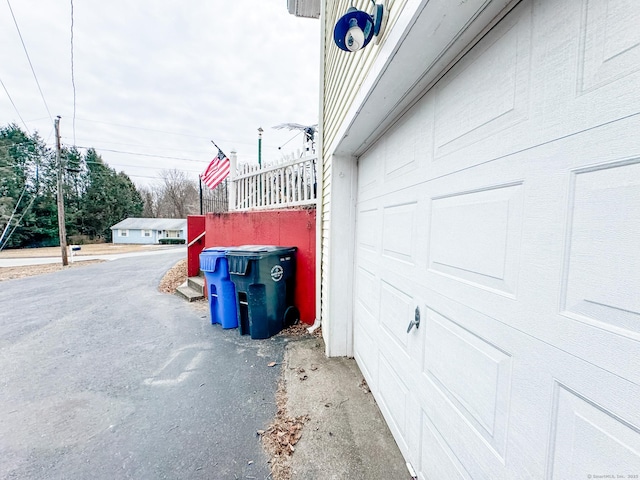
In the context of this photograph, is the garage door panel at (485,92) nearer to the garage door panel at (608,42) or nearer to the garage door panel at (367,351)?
the garage door panel at (608,42)

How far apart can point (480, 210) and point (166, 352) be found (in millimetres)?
3763

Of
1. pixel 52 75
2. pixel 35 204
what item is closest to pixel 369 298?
pixel 52 75

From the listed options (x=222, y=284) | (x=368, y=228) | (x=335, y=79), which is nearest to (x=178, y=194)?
(x=222, y=284)

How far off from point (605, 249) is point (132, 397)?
133 inches

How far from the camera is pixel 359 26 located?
1.38 m

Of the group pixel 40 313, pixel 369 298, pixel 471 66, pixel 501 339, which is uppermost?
pixel 471 66

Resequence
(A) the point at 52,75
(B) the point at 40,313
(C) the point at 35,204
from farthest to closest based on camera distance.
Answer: (C) the point at 35,204 < (A) the point at 52,75 < (B) the point at 40,313

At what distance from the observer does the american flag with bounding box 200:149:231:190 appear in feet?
21.7

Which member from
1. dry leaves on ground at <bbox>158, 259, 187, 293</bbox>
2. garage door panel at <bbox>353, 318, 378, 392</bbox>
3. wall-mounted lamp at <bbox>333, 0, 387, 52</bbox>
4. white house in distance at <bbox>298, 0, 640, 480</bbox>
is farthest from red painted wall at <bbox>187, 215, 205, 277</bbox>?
wall-mounted lamp at <bbox>333, 0, 387, 52</bbox>

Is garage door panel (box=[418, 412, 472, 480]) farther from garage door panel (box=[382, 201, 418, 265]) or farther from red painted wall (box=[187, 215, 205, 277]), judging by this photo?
red painted wall (box=[187, 215, 205, 277])

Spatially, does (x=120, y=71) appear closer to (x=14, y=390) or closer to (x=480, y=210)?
(x=14, y=390)

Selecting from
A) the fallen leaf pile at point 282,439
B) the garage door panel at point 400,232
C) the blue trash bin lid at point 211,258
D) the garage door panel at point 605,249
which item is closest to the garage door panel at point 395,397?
the fallen leaf pile at point 282,439

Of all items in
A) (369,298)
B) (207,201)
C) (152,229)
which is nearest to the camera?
(369,298)

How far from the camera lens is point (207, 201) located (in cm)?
1125
